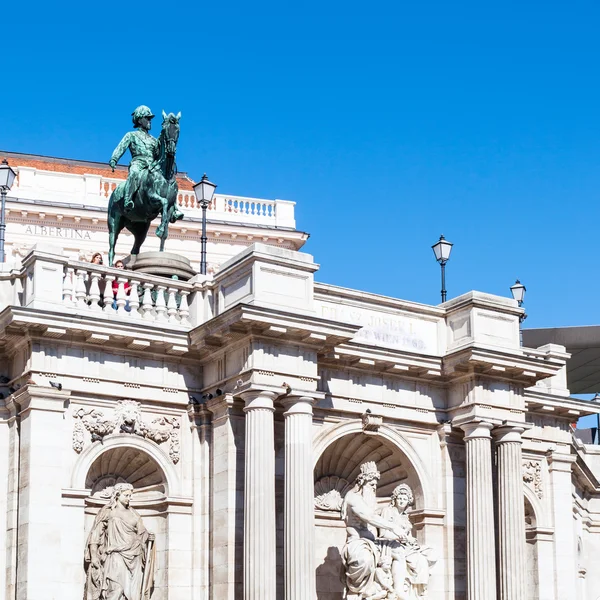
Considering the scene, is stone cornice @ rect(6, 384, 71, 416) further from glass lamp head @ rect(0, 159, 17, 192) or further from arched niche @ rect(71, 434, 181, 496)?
glass lamp head @ rect(0, 159, 17, 192)

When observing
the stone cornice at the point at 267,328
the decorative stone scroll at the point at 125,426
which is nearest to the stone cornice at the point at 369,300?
the stone cornice at the point at 267,328

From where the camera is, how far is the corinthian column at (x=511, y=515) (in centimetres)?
2739

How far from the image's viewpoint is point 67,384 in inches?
975

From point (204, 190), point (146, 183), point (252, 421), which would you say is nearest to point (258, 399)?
point (252, 421)

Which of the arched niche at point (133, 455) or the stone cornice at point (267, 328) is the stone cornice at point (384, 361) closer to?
the stone cornice at point (267, 328)

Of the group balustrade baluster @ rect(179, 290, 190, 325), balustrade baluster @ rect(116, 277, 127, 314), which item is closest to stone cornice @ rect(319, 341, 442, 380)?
balustrade baluster @ rect(179, 290, 190, 325)

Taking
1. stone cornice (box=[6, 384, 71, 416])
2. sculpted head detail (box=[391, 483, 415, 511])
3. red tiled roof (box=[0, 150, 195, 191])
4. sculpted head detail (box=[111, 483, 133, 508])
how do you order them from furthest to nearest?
1. red tiled roof (box=[0, 150, 195, 191])
2. sculpted head detail (box=[391, 483, 415, 511])
3. sculpted head detail (box=[111, 483, 133, 508])
4. stone cornice (box=[6, 384, 71, 416])

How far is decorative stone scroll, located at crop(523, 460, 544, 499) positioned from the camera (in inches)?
1225

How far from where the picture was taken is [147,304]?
26.1 m

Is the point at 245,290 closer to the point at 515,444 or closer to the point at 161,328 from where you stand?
the point at 161,328

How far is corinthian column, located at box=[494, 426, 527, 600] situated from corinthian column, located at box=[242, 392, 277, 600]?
17.8 ft

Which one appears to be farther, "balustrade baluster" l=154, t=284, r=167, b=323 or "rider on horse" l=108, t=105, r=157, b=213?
"rider on horse" l=108, t=105, r=157, b=213

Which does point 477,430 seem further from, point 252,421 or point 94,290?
point 94,290

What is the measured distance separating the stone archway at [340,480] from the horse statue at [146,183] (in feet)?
17.9
